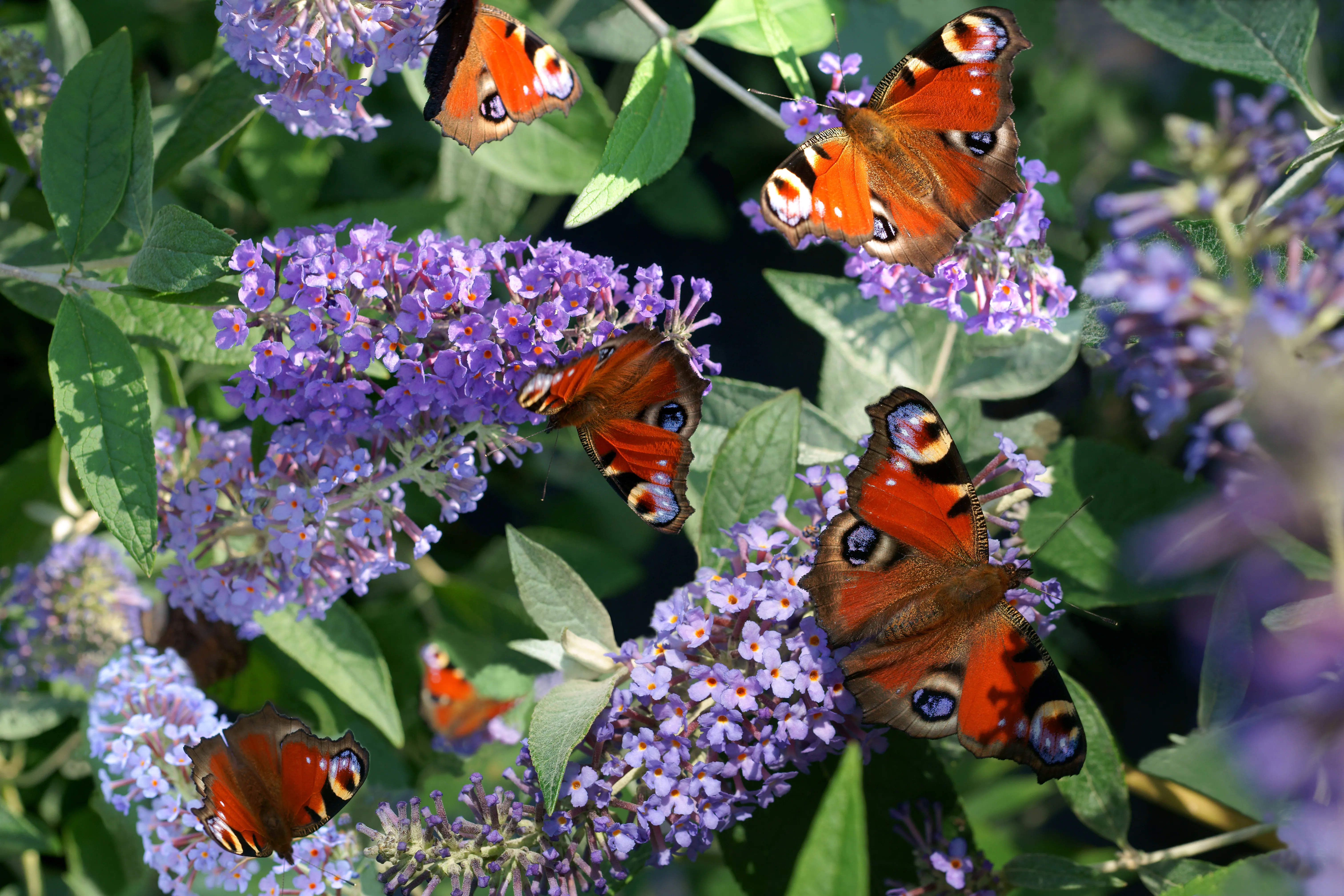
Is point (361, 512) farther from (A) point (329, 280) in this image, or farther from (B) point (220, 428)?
(B) point (220, 428)

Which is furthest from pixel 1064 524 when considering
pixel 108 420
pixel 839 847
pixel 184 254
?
pixel 108 420

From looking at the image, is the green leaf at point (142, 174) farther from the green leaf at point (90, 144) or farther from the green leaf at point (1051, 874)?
the green leaf at point (1051, 874)

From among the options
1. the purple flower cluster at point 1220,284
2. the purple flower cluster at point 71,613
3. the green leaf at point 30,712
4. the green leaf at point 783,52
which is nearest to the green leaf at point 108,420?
the purple flower cluster at point 71,613

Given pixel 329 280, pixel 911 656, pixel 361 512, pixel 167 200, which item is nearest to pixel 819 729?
pixel 911 656

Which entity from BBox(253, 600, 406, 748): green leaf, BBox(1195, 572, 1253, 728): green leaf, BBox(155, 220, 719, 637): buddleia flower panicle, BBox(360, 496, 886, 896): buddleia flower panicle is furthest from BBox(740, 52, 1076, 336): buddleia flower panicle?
BBox(253, 600, 406, 748): green leaf

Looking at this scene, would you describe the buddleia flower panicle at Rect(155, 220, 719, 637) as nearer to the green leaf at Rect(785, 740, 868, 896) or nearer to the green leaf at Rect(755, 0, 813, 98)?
the green leaf at Rect(755, 0, 813, 98)

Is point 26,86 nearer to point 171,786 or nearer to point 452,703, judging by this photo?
point 171,786
